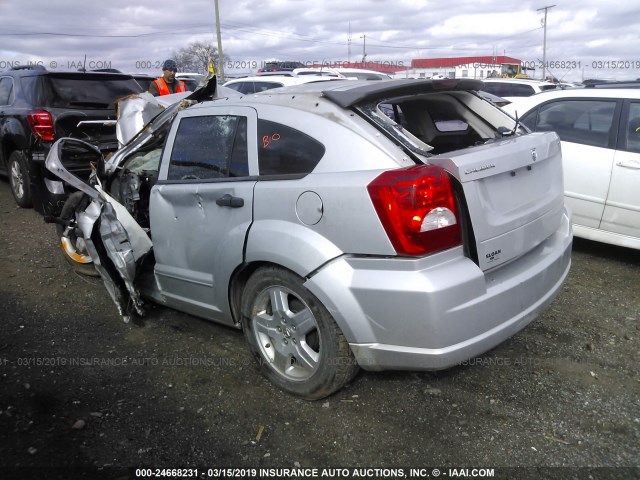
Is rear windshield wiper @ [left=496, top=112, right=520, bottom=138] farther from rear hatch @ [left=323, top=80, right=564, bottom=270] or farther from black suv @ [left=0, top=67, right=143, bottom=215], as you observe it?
black suv @ [left=0, top=67, right=143, bottom=215]

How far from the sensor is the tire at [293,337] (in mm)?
2709

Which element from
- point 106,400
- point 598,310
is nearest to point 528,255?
point 598,310

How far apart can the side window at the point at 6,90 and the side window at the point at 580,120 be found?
662cm

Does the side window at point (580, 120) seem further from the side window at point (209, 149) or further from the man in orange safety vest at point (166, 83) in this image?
the man in orange safety vest at point (166, 83)

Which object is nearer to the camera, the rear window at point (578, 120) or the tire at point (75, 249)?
the tire at point (75, 249)

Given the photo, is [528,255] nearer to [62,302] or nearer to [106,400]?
[106,400]

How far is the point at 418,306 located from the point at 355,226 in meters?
0.46

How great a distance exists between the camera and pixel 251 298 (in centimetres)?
305

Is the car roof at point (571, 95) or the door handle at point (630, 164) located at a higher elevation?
the car roof at point (571, 95)

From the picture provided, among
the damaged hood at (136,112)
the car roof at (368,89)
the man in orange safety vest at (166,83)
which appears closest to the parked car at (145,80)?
the man in orange safety vest at (166,83)

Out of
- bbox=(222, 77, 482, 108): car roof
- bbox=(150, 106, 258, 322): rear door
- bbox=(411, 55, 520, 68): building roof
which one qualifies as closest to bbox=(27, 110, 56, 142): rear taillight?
bbox=(150, 106, 258, 322): rear door

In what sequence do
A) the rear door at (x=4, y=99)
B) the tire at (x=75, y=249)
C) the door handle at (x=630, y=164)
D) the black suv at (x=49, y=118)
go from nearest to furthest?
1. the tire at (x=75, y=249)
2. the door handle at (x=630, y=164)
3. the black suv at (x=49, y=118)
4. the rear door at (x=4, y=99)

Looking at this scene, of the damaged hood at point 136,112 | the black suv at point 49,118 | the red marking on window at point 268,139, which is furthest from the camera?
the black suv at point 49,118

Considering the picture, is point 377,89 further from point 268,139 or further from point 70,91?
point 70,91
